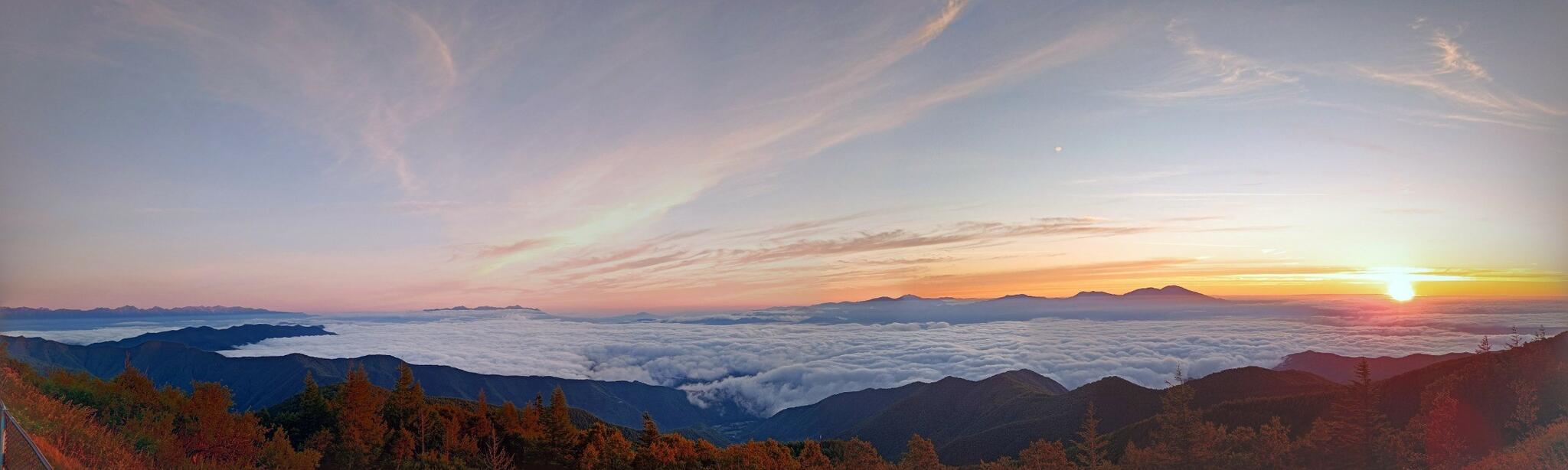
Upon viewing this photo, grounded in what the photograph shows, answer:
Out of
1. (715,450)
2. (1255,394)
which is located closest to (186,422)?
(715,450)

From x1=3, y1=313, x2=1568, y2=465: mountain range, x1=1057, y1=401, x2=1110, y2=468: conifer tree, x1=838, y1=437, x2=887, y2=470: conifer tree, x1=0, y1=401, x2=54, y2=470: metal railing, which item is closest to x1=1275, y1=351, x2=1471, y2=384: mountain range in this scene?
x1=3, y1=313, x2=1568, y2=465: mountain range

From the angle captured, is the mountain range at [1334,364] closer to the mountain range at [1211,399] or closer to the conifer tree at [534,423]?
the mountain range at [1211,399]

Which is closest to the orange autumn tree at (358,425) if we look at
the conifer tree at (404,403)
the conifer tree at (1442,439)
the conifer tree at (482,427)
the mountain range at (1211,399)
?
the conifer tree at (404,403)

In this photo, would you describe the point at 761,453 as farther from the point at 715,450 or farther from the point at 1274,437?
the point at 1274,437

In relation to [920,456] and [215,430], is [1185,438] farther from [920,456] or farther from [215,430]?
[215,430]

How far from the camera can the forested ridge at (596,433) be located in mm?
22984

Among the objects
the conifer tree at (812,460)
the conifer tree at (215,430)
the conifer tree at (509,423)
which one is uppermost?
the conifer tree at (215,430)

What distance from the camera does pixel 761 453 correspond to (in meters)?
46.8

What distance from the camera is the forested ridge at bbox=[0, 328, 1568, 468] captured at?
23.0 metres

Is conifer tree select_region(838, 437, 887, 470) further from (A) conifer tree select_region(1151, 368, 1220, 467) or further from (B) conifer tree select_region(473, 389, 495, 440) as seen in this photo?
(B) conifer tree select_region(473, 389, 495, 440)

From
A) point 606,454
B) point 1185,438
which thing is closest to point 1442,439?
point 1185,438

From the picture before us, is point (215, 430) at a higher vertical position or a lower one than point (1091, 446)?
higher

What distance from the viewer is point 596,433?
52.4 meters

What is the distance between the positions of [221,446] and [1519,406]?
61.8 metres
